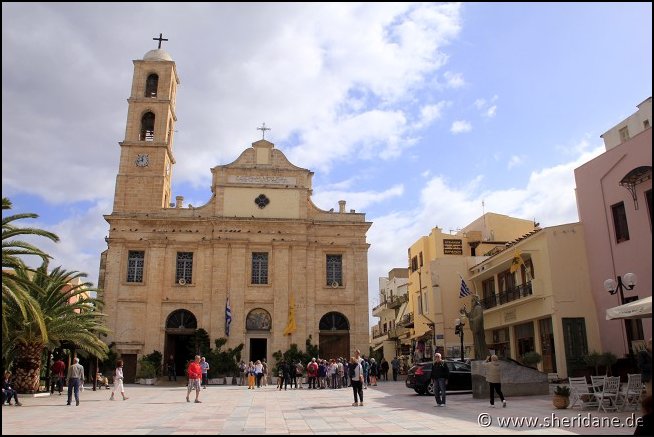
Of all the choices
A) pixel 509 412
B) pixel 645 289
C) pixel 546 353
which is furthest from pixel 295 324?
pixel 509 412

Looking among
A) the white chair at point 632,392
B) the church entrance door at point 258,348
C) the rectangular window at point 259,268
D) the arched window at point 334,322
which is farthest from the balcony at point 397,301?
the white chair at point 632,392

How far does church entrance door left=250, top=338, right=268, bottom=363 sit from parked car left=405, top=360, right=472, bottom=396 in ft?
51.7

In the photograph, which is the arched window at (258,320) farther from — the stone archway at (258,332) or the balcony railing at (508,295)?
the balcony railing at (508,295)

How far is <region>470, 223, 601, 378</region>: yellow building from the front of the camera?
945 inches

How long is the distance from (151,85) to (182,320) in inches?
663

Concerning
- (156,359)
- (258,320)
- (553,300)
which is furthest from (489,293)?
(156,359)

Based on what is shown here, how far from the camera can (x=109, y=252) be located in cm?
3500

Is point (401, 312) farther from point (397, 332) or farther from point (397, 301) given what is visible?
point (397, 301)

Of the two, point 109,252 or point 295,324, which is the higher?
point 109,252

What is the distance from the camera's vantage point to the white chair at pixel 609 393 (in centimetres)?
1291

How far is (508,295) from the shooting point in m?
29.6

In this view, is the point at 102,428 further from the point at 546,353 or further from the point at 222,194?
the point at 222,194

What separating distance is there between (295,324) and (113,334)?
1092cm

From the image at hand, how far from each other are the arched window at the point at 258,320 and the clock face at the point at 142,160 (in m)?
12.2
